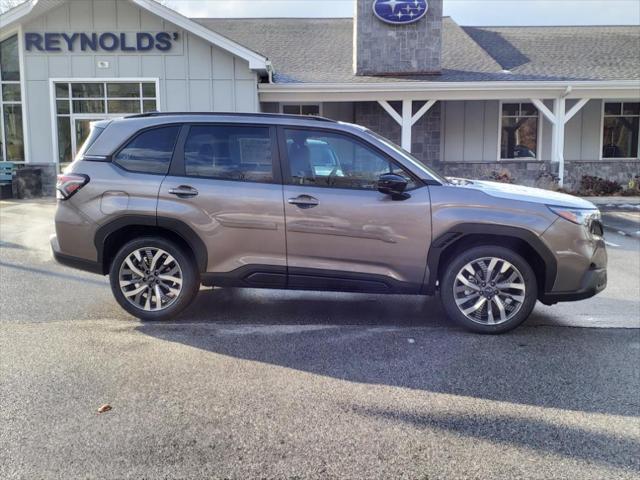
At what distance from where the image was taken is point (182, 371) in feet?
14.6

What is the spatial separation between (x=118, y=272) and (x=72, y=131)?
41.5 ft

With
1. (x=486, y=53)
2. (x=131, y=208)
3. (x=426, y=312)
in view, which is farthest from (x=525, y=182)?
(x=131, y=208)

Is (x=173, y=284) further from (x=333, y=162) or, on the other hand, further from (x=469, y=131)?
(x=469, y=131)

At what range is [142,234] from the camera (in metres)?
5.67

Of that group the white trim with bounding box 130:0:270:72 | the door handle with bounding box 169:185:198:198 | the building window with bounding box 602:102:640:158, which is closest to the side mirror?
the door handle with bounding box 169:185:198:198

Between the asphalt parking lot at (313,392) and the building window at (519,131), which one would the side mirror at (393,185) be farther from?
the building window at (519,131)

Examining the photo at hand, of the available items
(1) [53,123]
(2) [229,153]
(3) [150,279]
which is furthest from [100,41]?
(3) [150,279]

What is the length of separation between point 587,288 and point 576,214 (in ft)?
2.14

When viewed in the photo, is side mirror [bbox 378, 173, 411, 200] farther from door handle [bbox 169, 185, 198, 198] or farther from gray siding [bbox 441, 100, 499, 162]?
gray siding [bbox 441, 100, 499, 162]

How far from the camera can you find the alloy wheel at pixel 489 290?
5.27 m

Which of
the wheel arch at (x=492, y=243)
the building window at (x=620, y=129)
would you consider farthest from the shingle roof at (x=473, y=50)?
the wheel arch at (x=492, y=243)

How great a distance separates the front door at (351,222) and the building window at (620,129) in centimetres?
1685

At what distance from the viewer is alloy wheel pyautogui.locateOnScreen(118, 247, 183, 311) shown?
557 cm

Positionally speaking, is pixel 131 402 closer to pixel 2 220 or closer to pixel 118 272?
pixel 118 272
